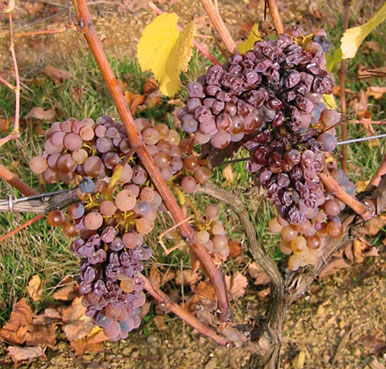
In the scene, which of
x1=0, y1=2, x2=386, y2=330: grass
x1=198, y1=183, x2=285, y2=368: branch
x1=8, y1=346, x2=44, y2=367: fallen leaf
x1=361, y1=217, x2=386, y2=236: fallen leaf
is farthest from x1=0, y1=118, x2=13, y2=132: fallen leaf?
x1=361, y1=217, x2=386, y2=236: fallen leaf

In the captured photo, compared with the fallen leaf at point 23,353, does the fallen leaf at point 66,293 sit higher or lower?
lower

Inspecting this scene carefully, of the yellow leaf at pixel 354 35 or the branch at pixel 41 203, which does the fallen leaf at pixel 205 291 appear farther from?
the yellow leaf at pixel 354 35

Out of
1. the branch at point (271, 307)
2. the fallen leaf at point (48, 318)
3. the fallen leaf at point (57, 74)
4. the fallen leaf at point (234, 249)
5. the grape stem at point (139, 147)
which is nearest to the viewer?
the grape stem at point (139, 147)

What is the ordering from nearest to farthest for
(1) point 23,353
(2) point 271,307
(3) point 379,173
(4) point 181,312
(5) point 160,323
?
(3) point 379,173 → (4) point 181,312 → (2) point 271,307 → (1) point 23,353 → (5) point 160,323

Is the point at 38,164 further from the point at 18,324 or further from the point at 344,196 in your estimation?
the point at 18,324

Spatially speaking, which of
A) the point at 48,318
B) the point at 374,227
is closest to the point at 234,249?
the point at 374,227

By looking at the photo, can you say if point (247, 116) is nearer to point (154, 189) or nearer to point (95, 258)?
point (154, 189)

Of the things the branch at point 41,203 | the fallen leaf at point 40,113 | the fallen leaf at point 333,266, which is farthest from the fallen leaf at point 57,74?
the branch at point 41,203
